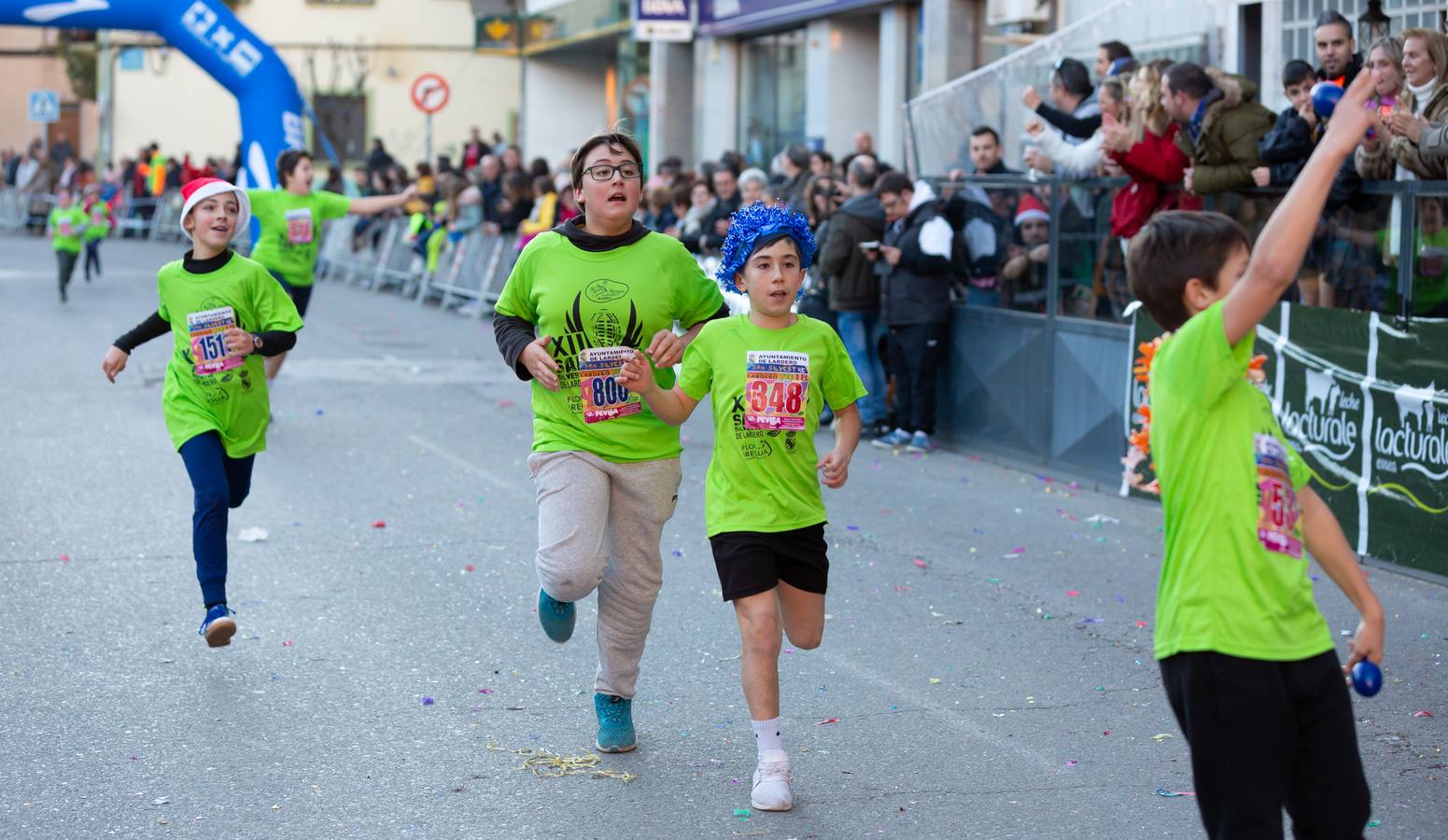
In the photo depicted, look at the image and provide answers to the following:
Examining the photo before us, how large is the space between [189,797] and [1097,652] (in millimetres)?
3375

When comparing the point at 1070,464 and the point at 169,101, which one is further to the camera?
the point at 169,101

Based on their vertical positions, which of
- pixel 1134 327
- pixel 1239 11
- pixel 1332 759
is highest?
pixel 1239 11

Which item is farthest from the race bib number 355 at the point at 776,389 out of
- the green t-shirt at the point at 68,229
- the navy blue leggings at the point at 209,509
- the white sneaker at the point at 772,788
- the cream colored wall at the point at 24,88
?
the cream colored wall at the point at 24,88

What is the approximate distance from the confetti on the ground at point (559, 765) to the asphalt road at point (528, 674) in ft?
0.09

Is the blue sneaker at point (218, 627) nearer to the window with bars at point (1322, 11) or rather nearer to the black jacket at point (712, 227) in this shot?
the window with bars at point (1322, 11)

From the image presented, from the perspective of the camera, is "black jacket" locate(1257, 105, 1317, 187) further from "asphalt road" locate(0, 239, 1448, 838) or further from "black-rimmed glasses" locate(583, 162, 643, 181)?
"black-rimmed glasses" locate(583, 162, 643, 181)

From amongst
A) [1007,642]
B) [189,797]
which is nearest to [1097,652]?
[1007,642]

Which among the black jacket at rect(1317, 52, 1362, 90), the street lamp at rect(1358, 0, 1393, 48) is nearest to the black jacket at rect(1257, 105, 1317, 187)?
the black jacket at rect(1317, 52, 1362, 90)

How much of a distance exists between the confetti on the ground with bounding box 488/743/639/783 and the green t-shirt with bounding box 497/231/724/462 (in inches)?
35.0

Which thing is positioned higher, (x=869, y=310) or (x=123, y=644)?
(x=869, y=310)

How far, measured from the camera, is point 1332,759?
3.50 meters

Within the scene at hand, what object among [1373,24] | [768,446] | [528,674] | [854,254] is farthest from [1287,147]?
[768,446]

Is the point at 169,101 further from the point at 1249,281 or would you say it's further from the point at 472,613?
the point at 1249,281

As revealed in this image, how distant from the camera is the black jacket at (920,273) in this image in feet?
40.3
